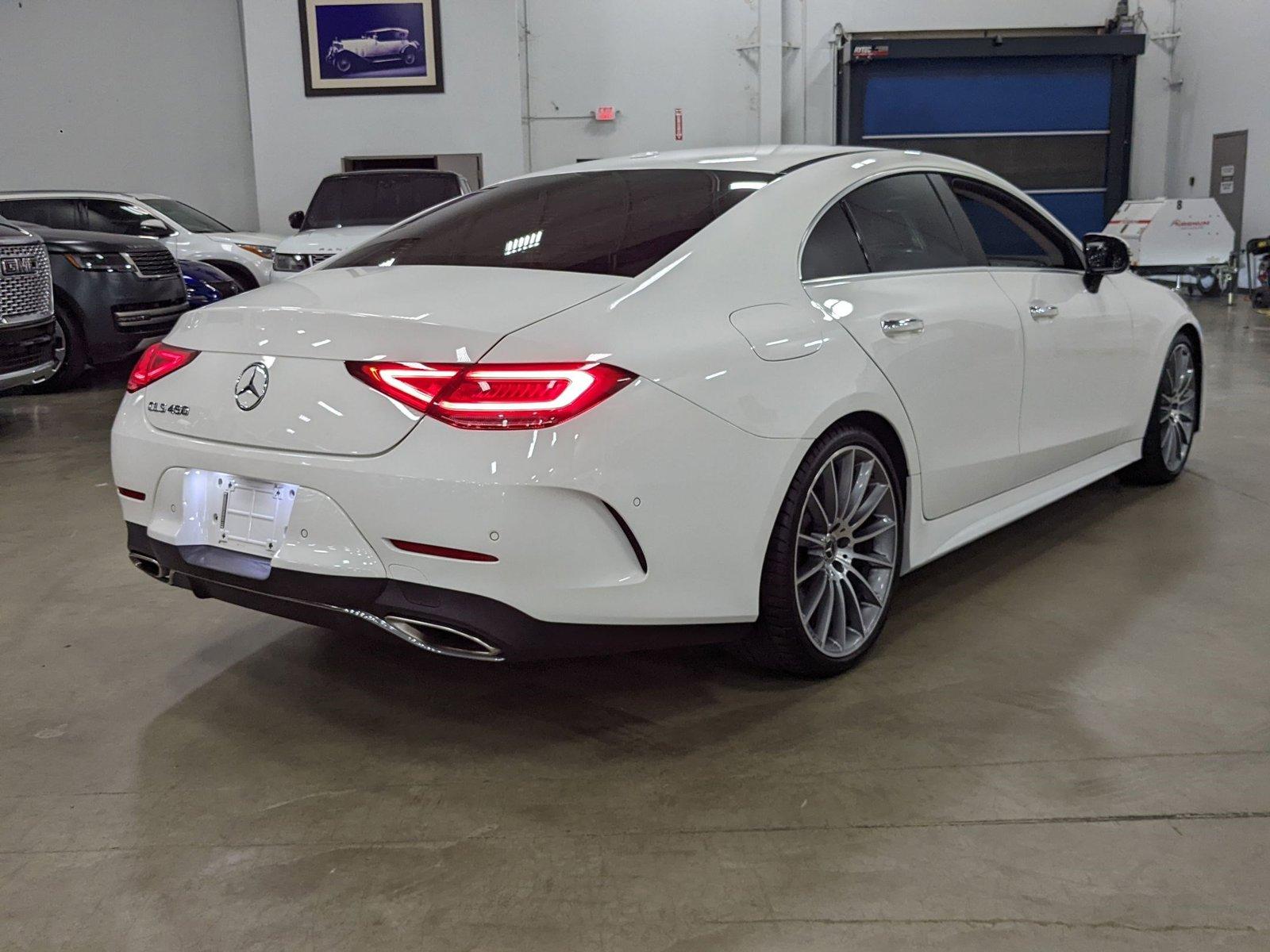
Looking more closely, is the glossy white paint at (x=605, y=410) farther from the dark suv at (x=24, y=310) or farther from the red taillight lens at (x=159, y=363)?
the dark suv at (x=24, y=310)

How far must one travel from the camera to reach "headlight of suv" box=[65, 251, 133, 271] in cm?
742

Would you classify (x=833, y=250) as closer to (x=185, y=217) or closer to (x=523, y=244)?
(x=523, y=244)

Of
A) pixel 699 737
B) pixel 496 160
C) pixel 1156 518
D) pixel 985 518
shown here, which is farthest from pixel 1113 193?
pixel 699 737

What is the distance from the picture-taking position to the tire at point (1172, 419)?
13.8 feet

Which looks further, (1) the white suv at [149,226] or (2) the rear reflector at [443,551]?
(1) the white suv at [149,226]

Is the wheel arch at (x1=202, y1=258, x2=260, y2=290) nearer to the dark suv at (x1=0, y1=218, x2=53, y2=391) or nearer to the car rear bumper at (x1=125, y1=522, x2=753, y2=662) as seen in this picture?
the dark suv at (x1=0, y1=218, x2=53, y2=391)

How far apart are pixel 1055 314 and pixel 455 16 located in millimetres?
11309

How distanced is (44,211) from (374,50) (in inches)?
199

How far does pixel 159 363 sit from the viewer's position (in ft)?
8.20

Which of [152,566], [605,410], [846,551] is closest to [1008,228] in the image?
[846,551]

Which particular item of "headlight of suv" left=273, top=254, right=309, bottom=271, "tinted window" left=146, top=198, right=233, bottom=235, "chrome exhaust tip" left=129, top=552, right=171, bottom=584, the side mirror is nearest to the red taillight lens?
"chrome exhaust tip" left=129, top=552, right=171, bottom=584

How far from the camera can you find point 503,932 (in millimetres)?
1769

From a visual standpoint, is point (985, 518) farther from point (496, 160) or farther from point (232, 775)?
point (496, 160)

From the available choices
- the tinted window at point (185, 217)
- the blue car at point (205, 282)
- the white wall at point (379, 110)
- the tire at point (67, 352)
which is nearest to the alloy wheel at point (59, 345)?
the tire at point (67, 352)
